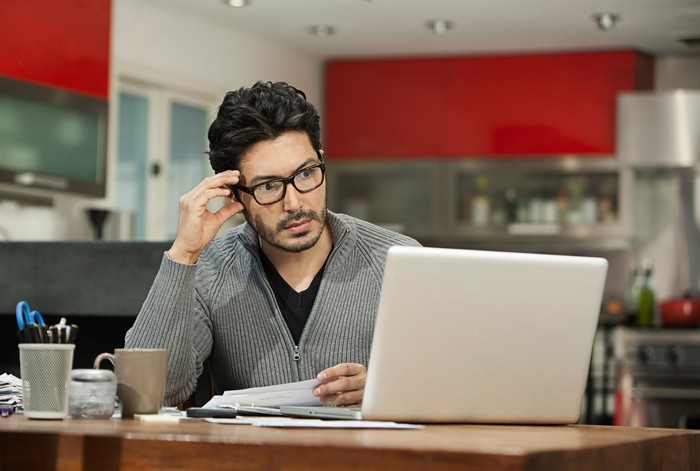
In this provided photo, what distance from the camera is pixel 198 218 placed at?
222 centimetres

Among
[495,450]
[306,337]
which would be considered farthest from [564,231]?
[495,450]

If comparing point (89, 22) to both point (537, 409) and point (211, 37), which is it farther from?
point (537, 409)

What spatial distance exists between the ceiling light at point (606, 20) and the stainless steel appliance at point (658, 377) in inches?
59.4

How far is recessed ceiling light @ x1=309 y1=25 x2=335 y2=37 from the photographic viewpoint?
6.25 metres

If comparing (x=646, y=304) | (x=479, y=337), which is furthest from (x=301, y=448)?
(x=646, y=304)

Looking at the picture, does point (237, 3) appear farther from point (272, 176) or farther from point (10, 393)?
point (10, 393)

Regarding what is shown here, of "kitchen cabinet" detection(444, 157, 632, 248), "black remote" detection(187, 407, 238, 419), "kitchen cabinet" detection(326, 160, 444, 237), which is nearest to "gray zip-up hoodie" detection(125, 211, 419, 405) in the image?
"black remote" detection(187, 407, 238, 419)

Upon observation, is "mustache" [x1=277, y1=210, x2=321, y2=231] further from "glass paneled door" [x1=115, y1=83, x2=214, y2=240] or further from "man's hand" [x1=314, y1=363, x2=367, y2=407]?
"glass paneled door" [x1=115, y1=83, x2=214, y2=240]

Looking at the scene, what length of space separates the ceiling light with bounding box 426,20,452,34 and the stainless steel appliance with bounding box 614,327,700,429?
176cm

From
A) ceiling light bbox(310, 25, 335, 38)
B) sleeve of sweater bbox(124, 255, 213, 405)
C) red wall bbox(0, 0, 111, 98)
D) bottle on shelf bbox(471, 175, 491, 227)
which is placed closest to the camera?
sleeve of sweater bbox(124, 255, 213, 405)

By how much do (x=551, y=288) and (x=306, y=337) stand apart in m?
0.74

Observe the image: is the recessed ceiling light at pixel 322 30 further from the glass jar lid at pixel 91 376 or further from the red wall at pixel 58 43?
the glass jar lid at pixel 91 376

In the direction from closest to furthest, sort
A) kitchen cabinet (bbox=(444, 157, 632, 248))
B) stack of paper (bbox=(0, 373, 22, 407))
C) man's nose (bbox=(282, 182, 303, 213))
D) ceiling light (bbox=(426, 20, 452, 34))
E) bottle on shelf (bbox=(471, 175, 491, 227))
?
stack of paper (bbox=(0, 373, 22, 407)) < man's nose (bbox=(282, 182, 303, 213)) < ceiling light (bbox=(426, 20, 452, 34)) < kitchen cabinet (bbox=(444, 157, 632, 248)) < bottle on shelf (bbox=(471, 175, 491, 227))

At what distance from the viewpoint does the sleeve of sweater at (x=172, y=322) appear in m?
2.16
